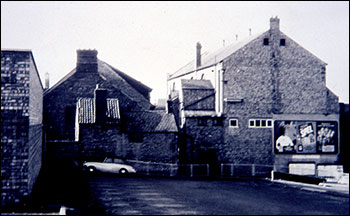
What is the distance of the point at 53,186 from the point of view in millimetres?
18578

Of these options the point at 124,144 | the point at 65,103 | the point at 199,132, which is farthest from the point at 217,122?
the point at 65,103

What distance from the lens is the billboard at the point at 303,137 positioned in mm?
33375

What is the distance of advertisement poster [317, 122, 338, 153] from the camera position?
33.8 metres

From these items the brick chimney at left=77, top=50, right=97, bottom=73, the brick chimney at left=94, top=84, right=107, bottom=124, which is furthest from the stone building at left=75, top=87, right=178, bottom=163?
the brick chimney at left=77, top=50, right=97, bottom=73

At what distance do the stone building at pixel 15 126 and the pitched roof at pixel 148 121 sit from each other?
17.2 metres

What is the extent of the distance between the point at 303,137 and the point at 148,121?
13.6 meters

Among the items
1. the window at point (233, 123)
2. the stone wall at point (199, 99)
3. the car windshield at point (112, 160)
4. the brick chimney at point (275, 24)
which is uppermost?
the brick chimney at point (275, 24)

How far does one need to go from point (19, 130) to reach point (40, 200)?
2.87 m

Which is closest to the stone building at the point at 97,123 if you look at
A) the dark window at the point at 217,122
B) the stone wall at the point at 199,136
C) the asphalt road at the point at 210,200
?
the stone wall at the point at 199,136

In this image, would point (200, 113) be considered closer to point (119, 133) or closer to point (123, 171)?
point (119, 133)

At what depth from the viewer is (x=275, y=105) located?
3391cm

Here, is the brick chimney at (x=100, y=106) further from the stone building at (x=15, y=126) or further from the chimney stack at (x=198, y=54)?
the chimney stack at (x=198, y=54)

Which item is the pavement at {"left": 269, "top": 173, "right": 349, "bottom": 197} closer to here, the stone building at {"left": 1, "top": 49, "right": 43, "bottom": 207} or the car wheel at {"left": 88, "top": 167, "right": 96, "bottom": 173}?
the car wheel at {"left": 88, "top": 167, "right": 96, "bottom": 173}

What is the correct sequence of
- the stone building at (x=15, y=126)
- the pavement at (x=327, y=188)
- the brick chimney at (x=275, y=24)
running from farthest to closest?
the brick chimney at (x=275, y=24) < the pavement at (x=327, y=188) < the stone building at (x=15, y=126)
